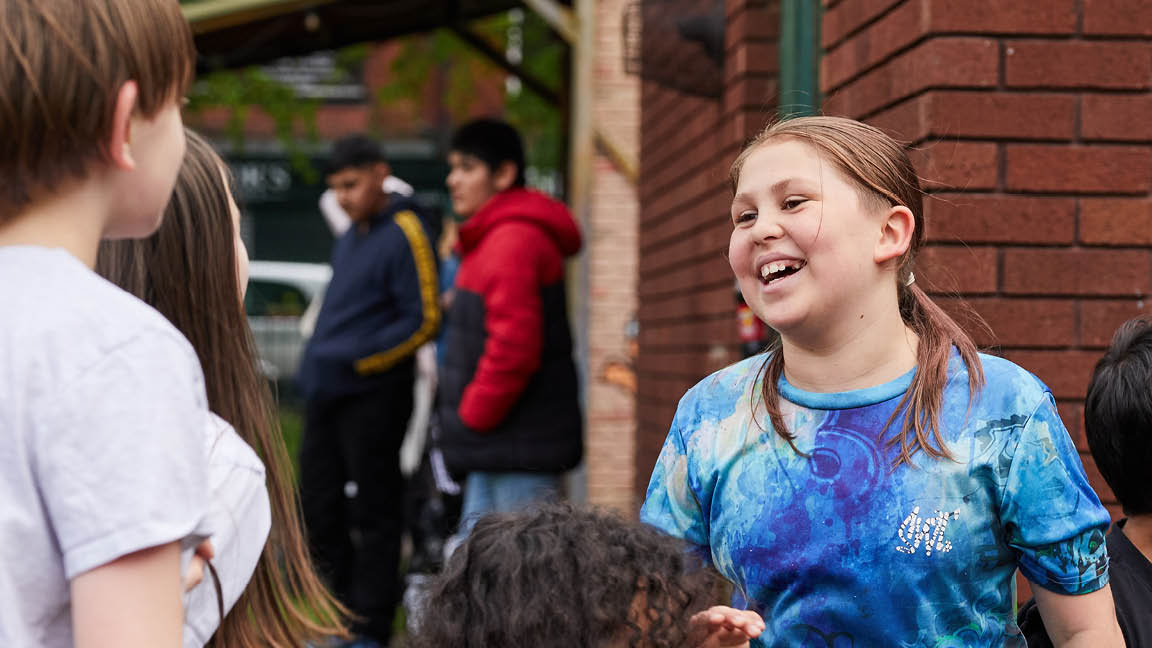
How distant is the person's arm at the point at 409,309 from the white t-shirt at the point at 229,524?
11.5ft

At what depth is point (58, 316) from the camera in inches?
46.0

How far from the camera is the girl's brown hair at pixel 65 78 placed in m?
1.16

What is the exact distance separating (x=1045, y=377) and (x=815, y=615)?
4.36 ft

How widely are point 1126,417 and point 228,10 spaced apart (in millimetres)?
5565

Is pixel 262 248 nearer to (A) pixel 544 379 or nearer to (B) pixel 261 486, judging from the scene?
(A) pixel 544 379

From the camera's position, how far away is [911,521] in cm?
183

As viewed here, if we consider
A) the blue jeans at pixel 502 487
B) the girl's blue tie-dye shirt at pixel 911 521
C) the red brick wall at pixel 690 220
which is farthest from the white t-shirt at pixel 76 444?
the blue jeans at pixel 502 487

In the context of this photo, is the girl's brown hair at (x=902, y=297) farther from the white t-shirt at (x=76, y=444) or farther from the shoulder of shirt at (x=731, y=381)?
the white t-shirt at (x=76, y=444)

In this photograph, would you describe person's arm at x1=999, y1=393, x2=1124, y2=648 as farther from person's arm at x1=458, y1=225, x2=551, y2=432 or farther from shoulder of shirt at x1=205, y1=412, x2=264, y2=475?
person's arm at x1=458, y1=225, x2=551, y2=432

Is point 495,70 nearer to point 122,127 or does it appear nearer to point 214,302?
point 214,302

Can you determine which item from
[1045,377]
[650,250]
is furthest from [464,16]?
[1045,377]

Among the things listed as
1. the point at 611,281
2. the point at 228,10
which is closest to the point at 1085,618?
the point at 228,10

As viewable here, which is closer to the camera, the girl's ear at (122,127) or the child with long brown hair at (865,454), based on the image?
the girl's ear at (122,127)

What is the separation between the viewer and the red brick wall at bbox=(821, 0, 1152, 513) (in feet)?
9.48
